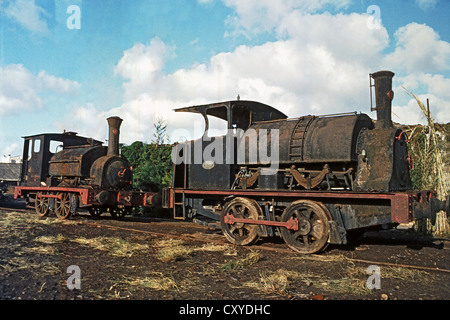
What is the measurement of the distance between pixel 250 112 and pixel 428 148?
18.4ft

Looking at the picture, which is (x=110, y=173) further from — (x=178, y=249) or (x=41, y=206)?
Result: (x=178, y=249)

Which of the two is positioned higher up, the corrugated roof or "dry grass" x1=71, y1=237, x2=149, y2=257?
the corrugated roof

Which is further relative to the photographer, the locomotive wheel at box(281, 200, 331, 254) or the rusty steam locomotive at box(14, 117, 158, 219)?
the rusty steam locomotive at box(14, 117, 158, 219)

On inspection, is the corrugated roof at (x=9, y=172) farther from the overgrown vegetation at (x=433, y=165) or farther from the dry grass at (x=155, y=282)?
the overgrown vegetation at (x=433, y=165)

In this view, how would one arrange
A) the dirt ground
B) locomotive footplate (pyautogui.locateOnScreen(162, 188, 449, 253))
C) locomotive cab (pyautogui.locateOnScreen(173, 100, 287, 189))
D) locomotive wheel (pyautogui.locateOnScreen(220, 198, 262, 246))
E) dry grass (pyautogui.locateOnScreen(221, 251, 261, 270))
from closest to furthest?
the dirt ground < dry grass (pyautogui.locateOnScreen(221, 251, 261, 270)) < locomotive footplate (pyautogui.locateOnScreen(162, 188, 449, 253)) < locomotive wheel (pyautogui.locateOnScreen(220, 198, 262, 246)) < locomotive cab (pyautogui.locateOnScreen(173, 100, 287, 189))

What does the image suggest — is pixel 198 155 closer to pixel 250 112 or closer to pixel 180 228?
pixel 250 112

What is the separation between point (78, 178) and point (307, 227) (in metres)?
9.01

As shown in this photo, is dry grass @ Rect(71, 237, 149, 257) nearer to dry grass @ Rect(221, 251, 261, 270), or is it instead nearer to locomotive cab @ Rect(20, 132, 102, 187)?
dry grass @ Rect(221, 251, 261, 270)

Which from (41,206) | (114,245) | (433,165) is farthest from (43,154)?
(433,165)

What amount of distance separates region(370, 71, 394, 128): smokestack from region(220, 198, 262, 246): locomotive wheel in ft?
10.1

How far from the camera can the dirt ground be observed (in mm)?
3871

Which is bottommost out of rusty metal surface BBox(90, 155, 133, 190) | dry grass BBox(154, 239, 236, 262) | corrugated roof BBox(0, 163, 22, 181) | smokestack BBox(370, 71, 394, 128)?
dry grass BBox(154, 239, 236, 262)

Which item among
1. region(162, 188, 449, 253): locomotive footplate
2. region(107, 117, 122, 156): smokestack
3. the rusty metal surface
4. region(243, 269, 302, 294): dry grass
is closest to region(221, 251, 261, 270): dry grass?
region(243, 269, 302, 294): dry grass
